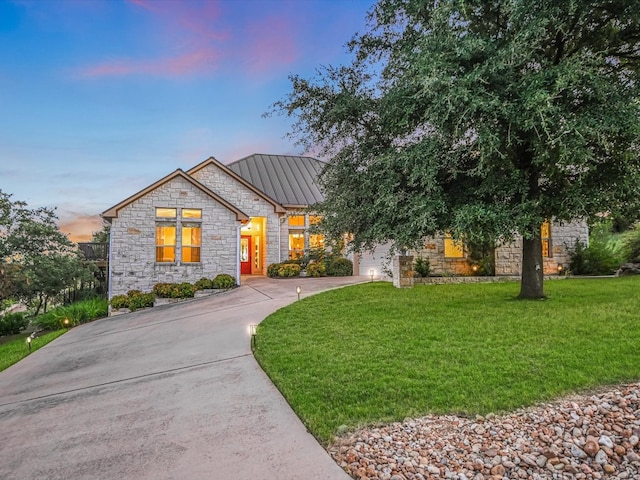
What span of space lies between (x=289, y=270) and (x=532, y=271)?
37.2 ft

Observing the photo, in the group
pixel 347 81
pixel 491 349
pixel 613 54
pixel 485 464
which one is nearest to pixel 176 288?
pixel 347 81

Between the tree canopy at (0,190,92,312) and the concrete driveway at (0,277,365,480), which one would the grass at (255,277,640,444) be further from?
the tree canopy at (0,190,92,312)

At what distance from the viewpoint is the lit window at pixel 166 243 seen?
15.2 meters

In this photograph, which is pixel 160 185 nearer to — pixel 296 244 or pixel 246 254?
pixel 246 254

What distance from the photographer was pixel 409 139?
8.94 meters

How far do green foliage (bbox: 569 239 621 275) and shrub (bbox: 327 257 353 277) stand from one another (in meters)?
9.83

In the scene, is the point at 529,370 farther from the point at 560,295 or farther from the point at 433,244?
the point at 433,244

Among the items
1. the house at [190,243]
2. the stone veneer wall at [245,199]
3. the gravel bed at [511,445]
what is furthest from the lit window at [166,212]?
the gravel bed at [511,445]

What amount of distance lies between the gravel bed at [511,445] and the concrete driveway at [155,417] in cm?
42

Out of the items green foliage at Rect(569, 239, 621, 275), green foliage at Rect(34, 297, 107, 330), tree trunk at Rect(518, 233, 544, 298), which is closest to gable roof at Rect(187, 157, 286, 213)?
green foliage at Rect(34, 297, 107, 330)

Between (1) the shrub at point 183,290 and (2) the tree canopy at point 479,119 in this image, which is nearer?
(2) the tree canopy at point 479,119

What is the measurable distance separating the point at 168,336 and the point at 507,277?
12.4m

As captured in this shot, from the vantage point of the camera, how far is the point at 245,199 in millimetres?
19344

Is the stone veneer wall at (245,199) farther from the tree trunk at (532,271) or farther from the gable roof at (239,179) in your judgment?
the tree trunk at (532,271)
